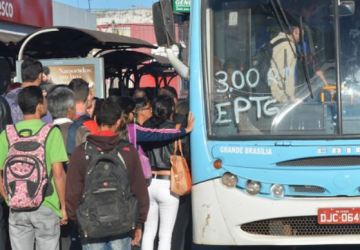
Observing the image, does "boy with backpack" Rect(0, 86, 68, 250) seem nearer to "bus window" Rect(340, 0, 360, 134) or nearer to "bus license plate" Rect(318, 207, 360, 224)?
"bus license plate" Rect(318, 207, 360, 224)

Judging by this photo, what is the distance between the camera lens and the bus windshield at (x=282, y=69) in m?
6.15

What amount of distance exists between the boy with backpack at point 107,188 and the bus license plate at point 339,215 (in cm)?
177

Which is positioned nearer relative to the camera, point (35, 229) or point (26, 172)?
point (26, 172)

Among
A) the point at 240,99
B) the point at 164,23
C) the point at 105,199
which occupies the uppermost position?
the point at 164,23

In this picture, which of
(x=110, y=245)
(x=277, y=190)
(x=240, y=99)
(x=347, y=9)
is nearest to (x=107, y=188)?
(x=110, y=245)

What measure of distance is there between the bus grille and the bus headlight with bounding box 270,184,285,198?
235 mm

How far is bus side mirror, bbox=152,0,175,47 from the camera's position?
6.60 m

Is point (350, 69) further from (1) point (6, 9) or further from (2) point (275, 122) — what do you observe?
(1) point (6, 9)

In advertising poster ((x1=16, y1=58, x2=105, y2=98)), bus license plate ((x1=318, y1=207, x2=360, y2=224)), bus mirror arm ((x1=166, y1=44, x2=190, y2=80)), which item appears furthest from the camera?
advertising poster ((x1=16, y1=58, x2=105, y2=98))

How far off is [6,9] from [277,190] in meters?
10.8

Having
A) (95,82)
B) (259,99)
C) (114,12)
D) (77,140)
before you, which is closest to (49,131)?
(77,140)

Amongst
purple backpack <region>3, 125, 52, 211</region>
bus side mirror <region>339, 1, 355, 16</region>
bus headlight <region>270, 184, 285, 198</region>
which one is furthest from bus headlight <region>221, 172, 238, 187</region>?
bus side mirror <region>339, 1, 355, 16</region>

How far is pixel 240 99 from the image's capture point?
6.31 meters

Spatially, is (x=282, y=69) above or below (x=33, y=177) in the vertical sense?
above
